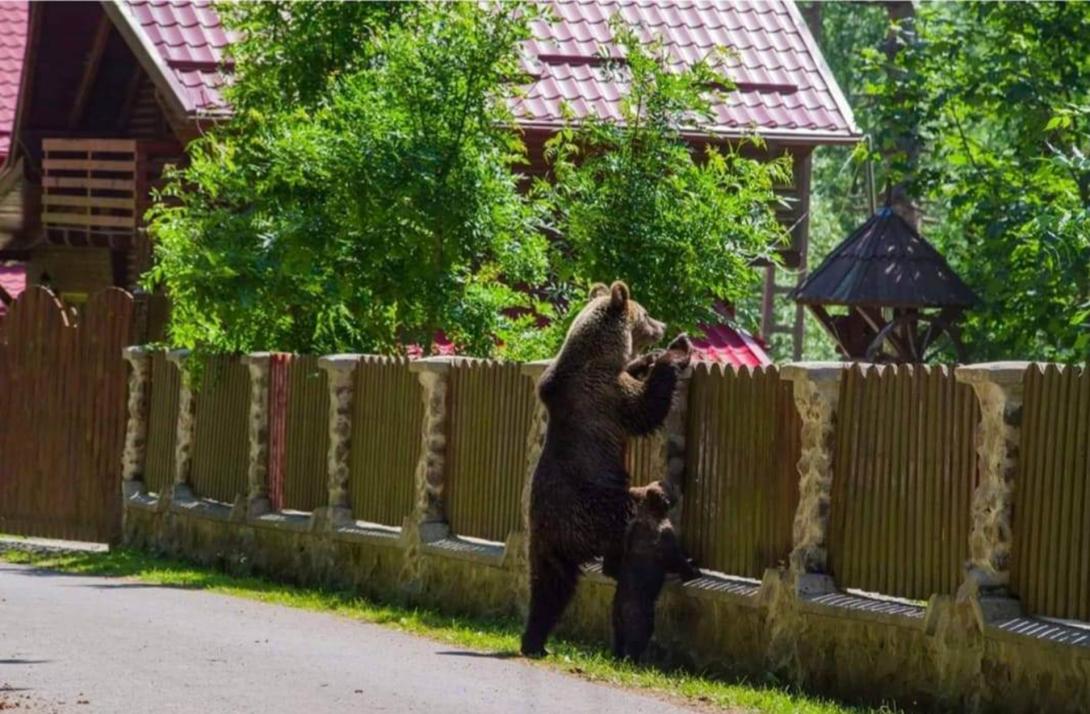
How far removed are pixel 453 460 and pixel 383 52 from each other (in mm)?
4452

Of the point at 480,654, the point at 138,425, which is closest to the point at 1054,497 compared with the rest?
the point at 480,654

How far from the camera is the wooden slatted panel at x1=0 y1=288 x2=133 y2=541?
21.7 metres

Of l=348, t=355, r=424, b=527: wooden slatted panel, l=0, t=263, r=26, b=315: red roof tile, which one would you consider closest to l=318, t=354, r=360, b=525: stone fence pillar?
l=348, t=355, r=424, b=527: wooden slatted panel

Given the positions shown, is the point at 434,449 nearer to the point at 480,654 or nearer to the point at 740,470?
the point at 480,654

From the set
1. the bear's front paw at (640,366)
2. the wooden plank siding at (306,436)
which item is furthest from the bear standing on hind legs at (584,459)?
the wooden plank siding at (306,436)

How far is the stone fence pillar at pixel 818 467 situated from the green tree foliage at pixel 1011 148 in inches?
374

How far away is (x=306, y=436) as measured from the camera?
18297 millimetres

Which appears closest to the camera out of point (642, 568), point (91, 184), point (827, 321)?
point (642, 568)

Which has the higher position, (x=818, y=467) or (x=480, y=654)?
(x=818, y=467)

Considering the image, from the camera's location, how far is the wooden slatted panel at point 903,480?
11.4 meters

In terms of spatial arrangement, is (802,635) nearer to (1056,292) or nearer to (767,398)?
(767,398)

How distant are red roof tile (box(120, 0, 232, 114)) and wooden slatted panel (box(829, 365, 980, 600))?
1334cm

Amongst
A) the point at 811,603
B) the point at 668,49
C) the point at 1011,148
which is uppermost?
the point at 668,49

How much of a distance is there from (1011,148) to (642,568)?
629 inches
